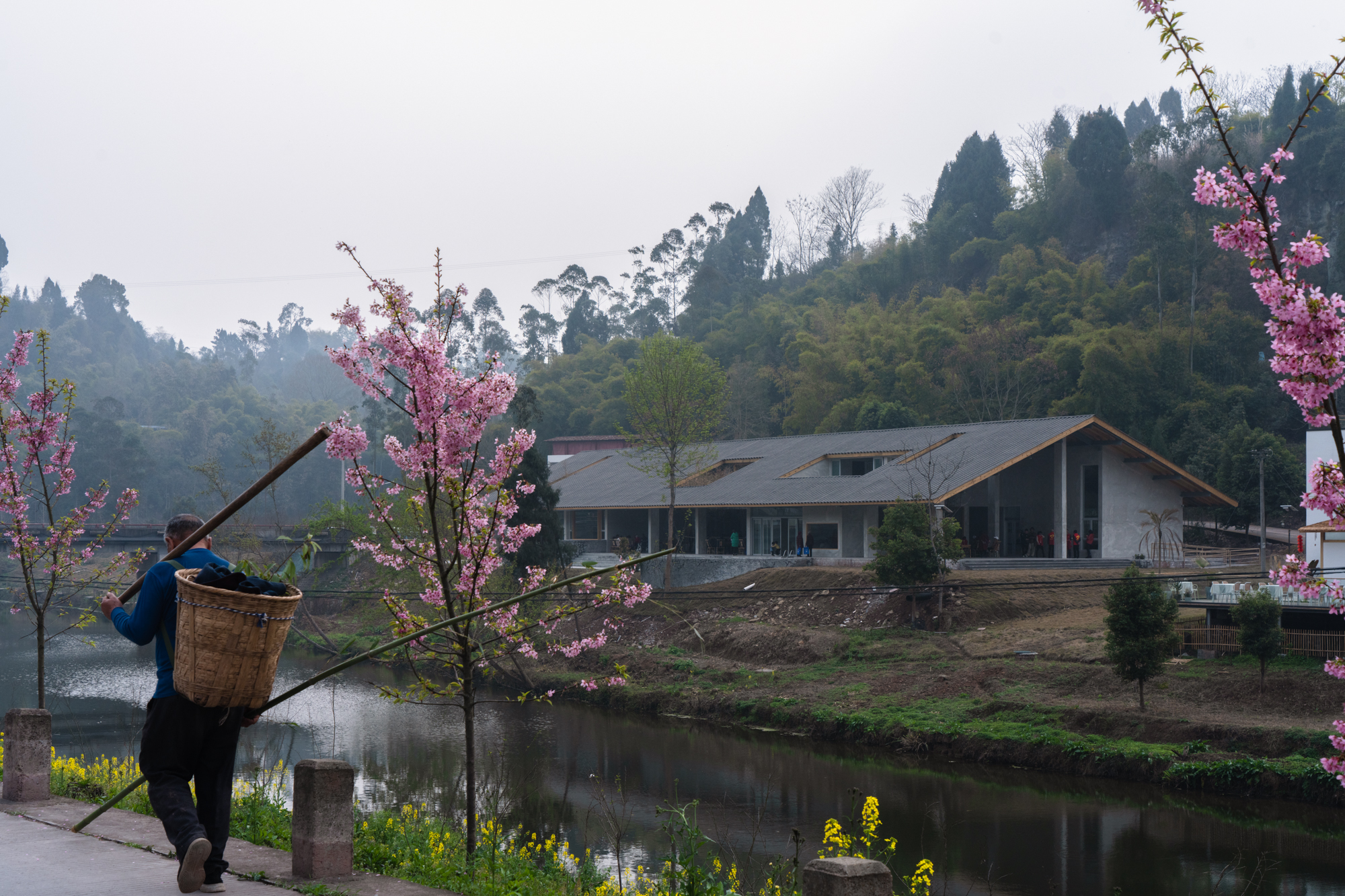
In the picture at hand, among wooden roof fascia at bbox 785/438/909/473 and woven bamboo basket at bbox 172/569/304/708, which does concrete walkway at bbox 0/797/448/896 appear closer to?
woven bamboo basket at bbox 172/569/304/708

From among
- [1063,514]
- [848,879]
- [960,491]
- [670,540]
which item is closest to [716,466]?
[670,540]

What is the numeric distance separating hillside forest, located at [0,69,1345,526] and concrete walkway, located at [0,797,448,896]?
2486 centimetres

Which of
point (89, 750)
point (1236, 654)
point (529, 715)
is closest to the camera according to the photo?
point (89, 750)

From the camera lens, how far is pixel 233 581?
5.16 metres

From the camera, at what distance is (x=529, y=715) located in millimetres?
24734

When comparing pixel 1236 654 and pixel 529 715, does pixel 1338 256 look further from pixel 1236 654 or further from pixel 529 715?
pixel 529 715

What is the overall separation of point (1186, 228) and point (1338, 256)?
7.14 m

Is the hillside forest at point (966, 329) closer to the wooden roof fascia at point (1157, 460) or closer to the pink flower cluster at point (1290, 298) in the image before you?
the wooden roof fascia at point (1157, 460)

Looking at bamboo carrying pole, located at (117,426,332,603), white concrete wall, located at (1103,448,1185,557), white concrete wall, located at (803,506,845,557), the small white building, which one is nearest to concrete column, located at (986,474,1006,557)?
white concrete wall, located at (1103,448,1185,557)

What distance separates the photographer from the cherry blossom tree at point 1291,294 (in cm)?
416

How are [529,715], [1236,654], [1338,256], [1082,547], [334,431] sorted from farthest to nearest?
[1338,256] < [1082,547] < [529,715] < [1236,654] < [334,431]

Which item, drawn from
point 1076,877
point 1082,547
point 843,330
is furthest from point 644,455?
point 1076,877

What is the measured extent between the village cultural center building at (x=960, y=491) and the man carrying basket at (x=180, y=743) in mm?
27465

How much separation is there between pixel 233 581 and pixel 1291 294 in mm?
4722
